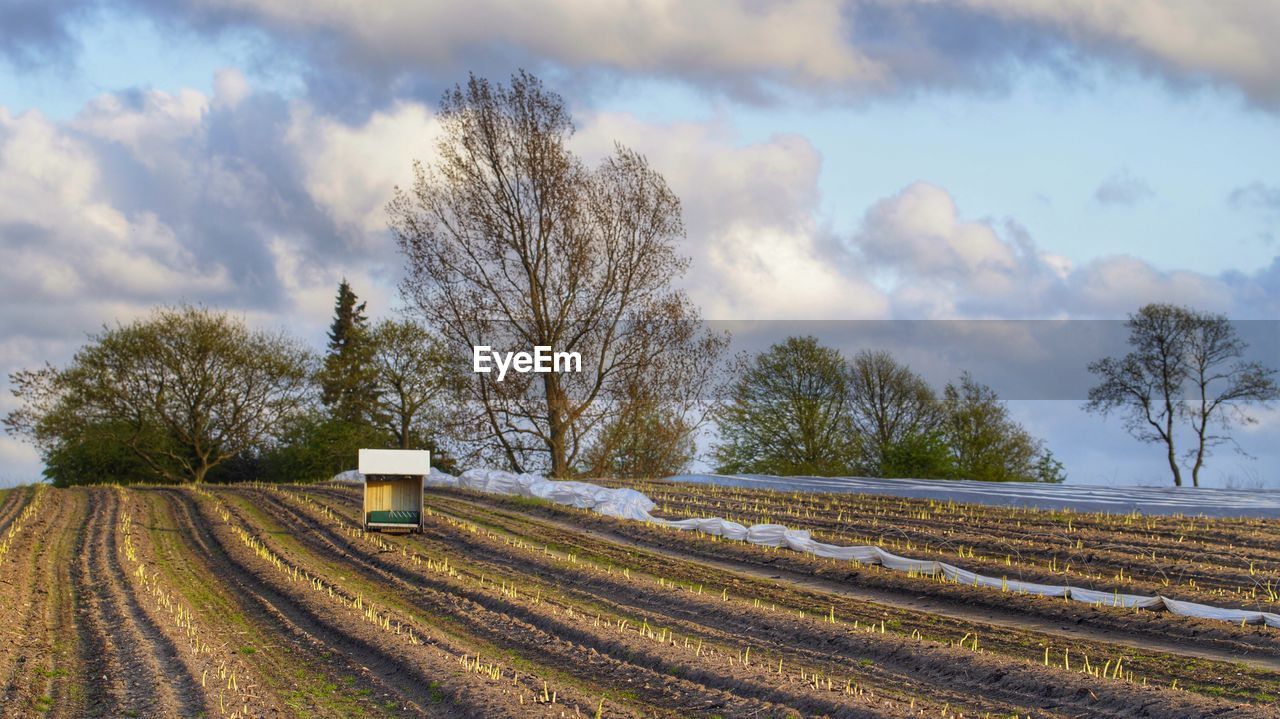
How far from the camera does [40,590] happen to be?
1459cm

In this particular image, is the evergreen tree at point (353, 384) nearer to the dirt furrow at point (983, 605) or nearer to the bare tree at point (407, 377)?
the bare tree at point (407, 377)


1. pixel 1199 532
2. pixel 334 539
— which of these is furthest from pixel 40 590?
pixel 1199 532

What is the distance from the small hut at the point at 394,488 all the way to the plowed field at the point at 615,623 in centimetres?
67

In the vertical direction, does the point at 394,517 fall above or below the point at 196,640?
above

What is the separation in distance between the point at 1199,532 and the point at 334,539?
15.2 meters

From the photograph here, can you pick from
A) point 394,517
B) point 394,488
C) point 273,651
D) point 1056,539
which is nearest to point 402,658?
point 273,651

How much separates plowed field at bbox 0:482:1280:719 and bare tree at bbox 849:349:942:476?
2195 centimetres

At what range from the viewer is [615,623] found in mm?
12164

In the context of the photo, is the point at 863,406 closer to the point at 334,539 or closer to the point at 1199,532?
the point at 1199,532

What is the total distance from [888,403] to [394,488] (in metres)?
27.1

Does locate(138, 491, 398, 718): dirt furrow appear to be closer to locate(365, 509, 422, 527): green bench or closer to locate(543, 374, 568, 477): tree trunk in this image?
locate(365, 509, 422, 527): green bench

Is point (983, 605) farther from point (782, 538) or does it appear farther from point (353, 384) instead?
point (353, 384)

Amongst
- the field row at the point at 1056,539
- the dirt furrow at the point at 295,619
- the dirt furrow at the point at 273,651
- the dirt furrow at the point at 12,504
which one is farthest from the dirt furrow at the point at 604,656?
the dirt furrow at the point at 12,504

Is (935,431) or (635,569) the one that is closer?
(635,569)
